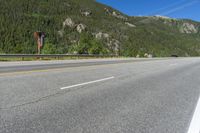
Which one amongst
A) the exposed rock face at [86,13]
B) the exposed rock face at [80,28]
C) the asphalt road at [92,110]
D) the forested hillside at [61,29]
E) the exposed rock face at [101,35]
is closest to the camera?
Answer: the asphalt road at [92,110]

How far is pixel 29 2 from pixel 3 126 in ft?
604

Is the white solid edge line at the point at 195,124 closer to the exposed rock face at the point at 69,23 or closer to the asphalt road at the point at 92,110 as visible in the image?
the asphalt road at the point at 92,110

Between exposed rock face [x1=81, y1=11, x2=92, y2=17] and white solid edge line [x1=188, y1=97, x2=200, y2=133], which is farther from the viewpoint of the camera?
exposed rock face [x1=81, y1=11, x2=92, y2=17]

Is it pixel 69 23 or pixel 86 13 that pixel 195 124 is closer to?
pixel 69 23

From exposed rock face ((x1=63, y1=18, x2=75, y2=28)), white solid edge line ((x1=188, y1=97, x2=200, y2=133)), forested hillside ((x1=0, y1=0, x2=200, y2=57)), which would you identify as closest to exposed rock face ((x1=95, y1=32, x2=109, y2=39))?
forested hillside ((x1=0, y1=0, x2=200, y2=57))

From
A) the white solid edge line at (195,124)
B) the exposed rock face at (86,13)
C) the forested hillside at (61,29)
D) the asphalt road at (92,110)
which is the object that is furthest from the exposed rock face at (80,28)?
the white solid edge line at (195,124)

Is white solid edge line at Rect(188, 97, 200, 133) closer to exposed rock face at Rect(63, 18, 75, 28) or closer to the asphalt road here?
the asphalt road

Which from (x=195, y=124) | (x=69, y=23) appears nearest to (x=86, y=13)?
(x=69, y=23)

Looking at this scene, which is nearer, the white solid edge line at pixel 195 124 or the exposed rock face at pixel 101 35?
the white solid edge line at pixel 195 124

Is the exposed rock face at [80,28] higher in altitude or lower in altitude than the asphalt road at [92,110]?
higher

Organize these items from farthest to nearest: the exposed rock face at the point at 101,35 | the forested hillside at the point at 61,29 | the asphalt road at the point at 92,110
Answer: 1. the exposed rock face at the point at 101,35
2. the forested hillside at the point at 61,29
3. the asphalt road at the point at 92,110

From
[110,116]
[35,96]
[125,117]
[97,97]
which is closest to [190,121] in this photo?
[125,117]

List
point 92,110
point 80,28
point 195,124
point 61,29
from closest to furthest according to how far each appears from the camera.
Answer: point 195,124, point 92,110, point 61,29, point 80,28

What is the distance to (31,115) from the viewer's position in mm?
4418
